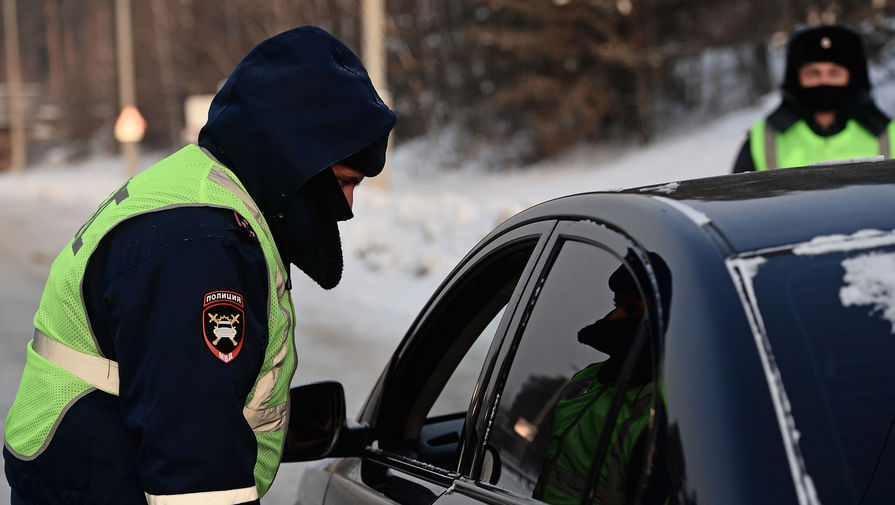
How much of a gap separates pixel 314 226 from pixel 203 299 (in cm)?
42

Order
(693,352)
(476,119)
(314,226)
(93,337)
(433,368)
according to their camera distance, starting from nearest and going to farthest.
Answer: (693,352) → (93,337) → (314,226) → (433,368) → (476,119)

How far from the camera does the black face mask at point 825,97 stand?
17.5ft

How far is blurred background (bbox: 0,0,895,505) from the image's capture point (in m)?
11.8

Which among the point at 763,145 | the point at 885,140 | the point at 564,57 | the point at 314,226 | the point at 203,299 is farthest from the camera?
the point at 564,57

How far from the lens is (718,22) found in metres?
28.3

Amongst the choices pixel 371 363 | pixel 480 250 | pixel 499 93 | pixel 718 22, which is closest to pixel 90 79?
pixel 499 93

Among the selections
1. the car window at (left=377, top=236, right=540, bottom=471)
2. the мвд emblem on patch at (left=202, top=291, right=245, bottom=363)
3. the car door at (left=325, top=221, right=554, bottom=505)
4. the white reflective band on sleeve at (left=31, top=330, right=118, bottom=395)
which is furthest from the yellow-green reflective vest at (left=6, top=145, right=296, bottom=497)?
the car window at (left=377, top=236, right=540, bottom=471)

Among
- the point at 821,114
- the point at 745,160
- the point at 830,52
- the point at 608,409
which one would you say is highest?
the point at 830,52

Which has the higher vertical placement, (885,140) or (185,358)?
(885,140)

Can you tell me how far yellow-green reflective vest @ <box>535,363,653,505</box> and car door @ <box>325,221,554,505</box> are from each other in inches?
17.2

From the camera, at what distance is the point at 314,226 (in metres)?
2.32

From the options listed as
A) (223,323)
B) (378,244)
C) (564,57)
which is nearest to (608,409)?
(223,323)

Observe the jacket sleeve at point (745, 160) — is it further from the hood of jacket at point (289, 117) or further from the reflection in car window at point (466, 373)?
the hood of jacket at point (289, 117)

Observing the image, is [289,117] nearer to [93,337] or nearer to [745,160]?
[93,337]
